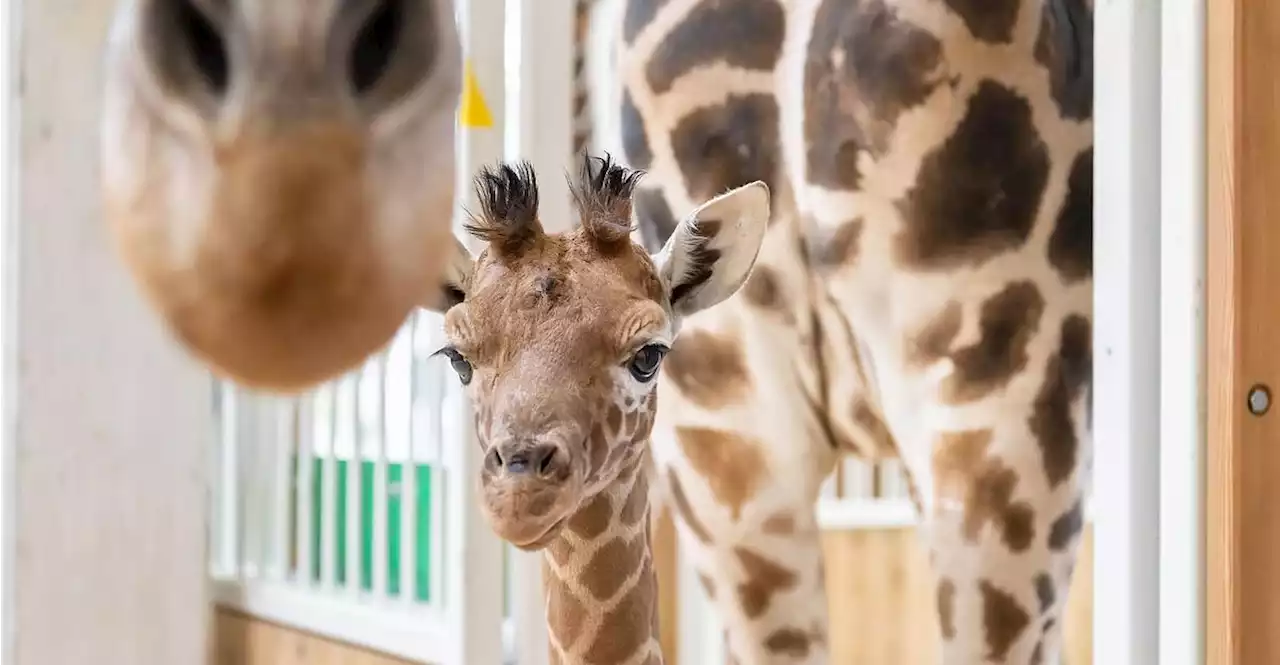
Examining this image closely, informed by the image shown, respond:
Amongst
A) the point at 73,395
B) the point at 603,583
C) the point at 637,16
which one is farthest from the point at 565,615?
the point at 73,395

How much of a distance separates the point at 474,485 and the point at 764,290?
301 mm

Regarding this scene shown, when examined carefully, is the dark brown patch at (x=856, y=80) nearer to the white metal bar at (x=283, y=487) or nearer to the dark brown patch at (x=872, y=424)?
the dark brown patch at (x=872, y=424)

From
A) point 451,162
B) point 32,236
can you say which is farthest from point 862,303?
point 32,236

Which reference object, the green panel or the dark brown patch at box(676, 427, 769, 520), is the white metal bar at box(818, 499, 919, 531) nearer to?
the green panel

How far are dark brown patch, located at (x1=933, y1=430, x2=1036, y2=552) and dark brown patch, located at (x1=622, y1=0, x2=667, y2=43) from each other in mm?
296

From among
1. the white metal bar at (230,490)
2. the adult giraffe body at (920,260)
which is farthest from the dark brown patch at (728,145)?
the white metal bar at (230,490)

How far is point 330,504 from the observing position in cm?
125

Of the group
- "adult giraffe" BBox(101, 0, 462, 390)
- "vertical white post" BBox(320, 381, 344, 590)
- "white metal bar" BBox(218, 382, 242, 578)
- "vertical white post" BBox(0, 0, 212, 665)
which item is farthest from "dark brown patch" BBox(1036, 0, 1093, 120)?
"white metal bar" BBox(218, 382, 242, 578)

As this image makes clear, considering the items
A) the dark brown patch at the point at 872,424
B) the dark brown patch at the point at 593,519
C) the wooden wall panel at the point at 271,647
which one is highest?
the dark brown patch at the point at 872,424

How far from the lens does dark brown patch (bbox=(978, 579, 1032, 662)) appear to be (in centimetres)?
53

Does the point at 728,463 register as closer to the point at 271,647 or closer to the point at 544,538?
the point at 544,538

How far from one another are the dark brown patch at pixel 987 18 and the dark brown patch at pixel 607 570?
31 centimetres
